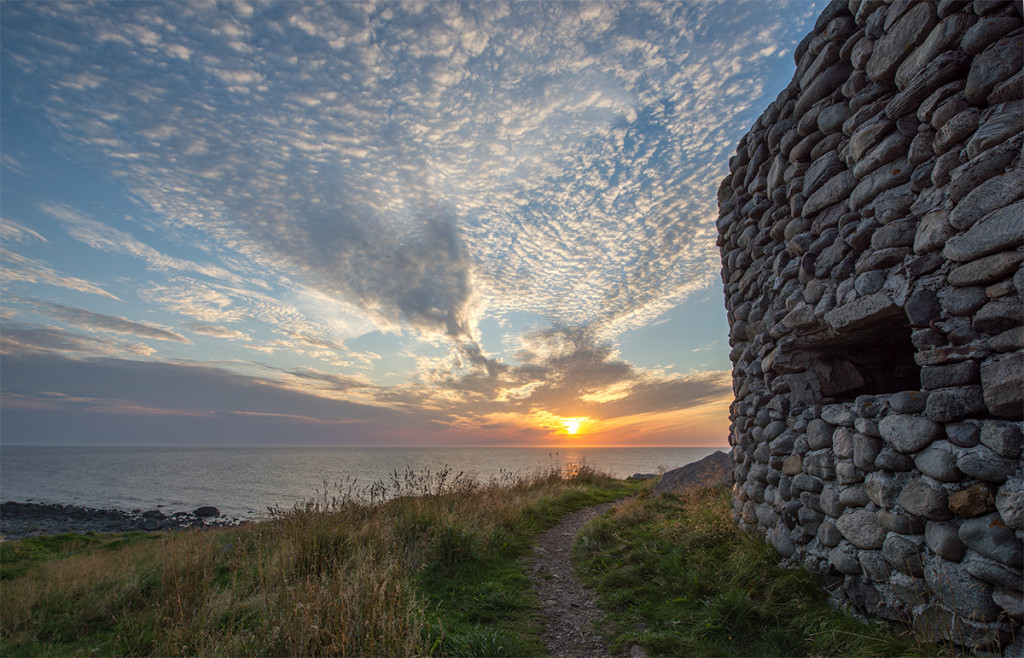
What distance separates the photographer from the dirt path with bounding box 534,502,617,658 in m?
3.91

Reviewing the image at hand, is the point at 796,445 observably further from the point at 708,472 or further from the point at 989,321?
the point at 708,472

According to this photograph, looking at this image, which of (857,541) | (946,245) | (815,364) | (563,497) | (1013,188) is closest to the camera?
(1013,188)

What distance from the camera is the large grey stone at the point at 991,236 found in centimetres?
254

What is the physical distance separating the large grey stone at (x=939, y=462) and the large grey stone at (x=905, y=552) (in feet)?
1.64

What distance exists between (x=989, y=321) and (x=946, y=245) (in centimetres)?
59

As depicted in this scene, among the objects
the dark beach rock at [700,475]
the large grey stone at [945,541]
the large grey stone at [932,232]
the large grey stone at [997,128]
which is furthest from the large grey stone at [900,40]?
the dark beach rock at [700,475]

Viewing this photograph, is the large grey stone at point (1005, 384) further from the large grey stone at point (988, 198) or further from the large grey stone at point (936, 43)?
the large grey stone at point (936, 43)

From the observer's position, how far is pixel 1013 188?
2590 mm

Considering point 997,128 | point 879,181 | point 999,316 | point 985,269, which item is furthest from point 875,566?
point 997,128

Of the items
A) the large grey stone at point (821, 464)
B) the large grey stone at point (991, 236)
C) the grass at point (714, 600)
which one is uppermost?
the large grey stone at point (991, 236)

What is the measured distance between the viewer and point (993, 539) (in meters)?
2.56

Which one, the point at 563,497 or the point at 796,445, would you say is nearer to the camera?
the point at 796,445

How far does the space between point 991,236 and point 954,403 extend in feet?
3.56

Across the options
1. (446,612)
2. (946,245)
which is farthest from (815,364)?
(446,612)
